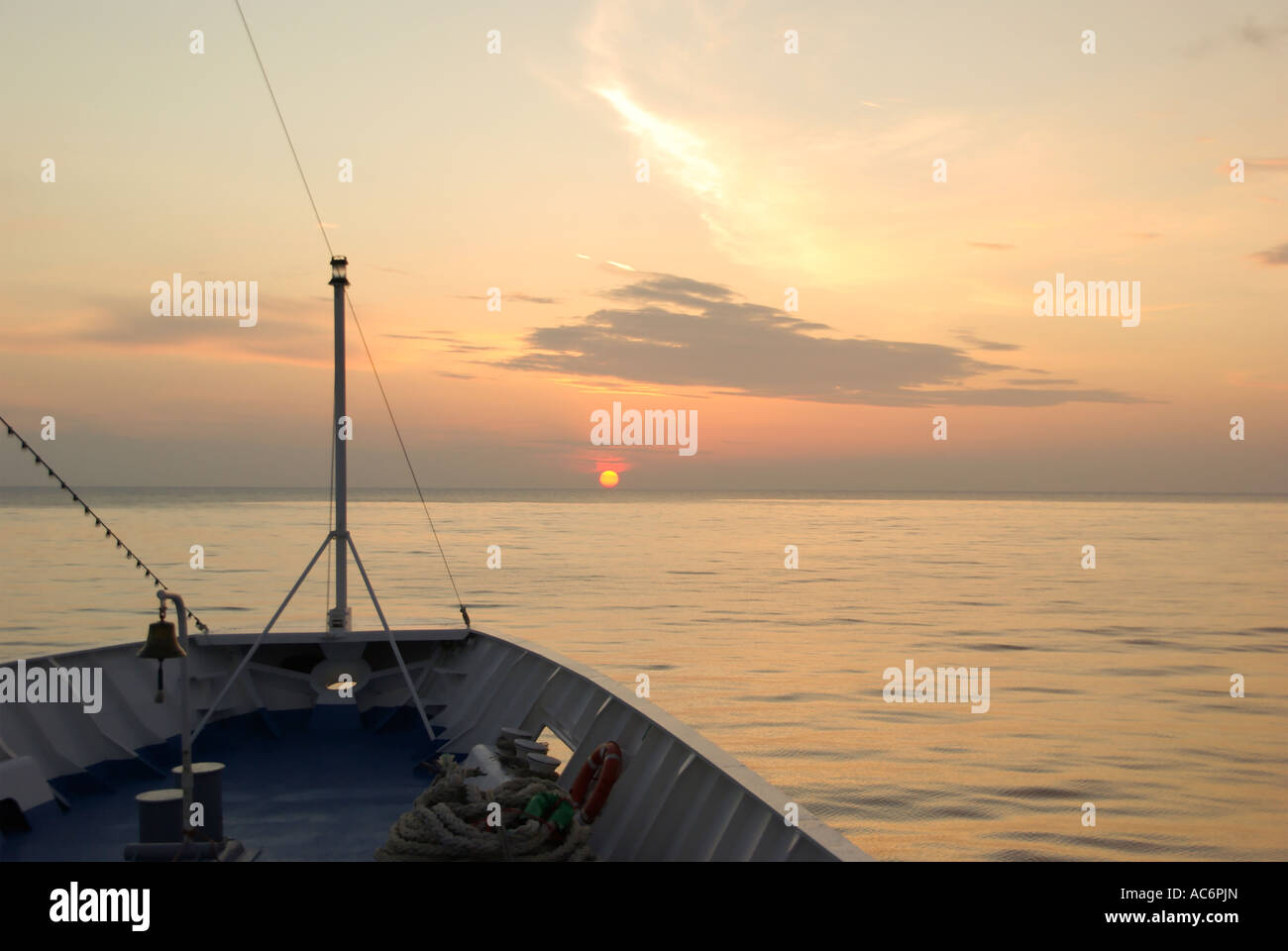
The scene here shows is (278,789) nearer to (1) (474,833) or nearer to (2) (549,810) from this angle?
(1) (474,833)

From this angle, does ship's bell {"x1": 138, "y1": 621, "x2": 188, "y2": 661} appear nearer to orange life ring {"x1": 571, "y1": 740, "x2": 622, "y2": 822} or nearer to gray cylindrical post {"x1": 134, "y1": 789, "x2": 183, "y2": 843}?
gray cylindrical post {"x1": 134, "y1": 789, "x2": 183, "y2": 843}

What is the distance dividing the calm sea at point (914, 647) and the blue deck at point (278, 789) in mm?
2485

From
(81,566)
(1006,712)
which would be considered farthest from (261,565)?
(1006,712)

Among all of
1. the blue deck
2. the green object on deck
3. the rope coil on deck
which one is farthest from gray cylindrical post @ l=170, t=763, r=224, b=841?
the green object on deck

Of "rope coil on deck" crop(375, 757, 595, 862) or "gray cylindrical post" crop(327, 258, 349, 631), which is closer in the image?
"rope coil on deck" crop(375, 757, 595, 862)

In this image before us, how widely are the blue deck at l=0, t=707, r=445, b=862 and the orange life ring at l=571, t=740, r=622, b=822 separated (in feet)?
6.42

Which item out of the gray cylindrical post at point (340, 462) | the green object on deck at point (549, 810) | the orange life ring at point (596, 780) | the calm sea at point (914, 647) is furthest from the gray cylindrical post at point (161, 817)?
the calm sea at point (914, 647)

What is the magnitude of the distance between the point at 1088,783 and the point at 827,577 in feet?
112

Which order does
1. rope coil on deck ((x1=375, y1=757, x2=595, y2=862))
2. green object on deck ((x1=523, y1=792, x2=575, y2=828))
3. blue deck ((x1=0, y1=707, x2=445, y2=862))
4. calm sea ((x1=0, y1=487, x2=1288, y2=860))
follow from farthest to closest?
calm sea ((x1=0, y1=487, x2=1288, y2=860)), blue deck ((x1=0, y1=707, x2=445, y2=862)), green object on deck ((x1=523, y1=792, x2=575, y2=828)), rope coil on deck ((x1=375, y1=757, x2=595, y2=862))

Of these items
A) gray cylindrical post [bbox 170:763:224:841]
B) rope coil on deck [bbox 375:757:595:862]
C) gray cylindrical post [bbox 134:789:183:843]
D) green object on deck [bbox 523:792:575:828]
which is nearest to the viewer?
rope coil on deck [bbox 375:757:595:862]

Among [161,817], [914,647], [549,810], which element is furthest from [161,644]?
[914,647]

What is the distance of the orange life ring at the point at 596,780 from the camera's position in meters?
6.04

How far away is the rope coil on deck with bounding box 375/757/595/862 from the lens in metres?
5.30
